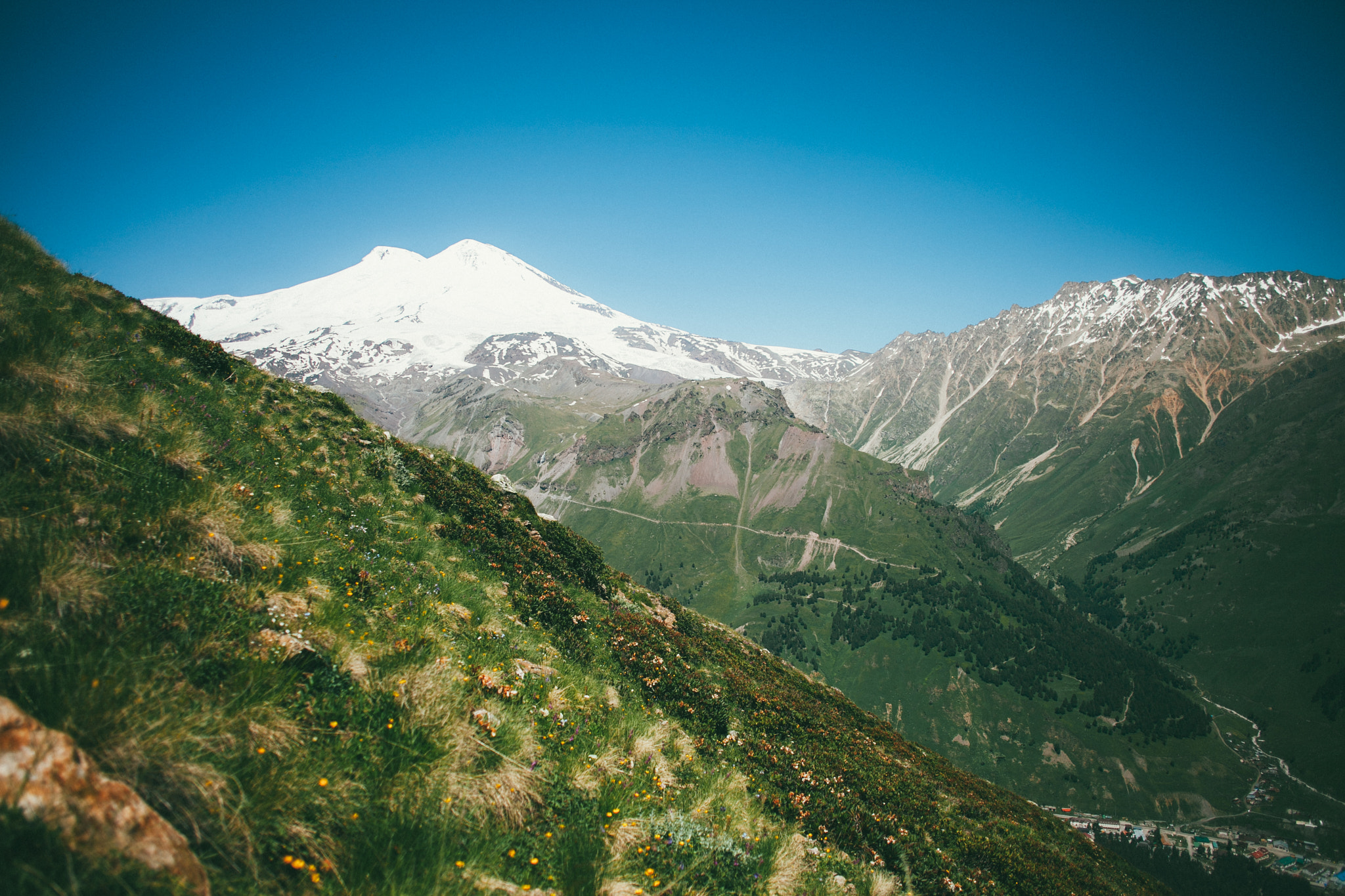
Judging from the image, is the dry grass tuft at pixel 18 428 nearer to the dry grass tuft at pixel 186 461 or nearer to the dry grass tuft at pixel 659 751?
the dry grass tuft at pixel 186 461

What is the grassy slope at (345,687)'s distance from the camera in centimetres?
462

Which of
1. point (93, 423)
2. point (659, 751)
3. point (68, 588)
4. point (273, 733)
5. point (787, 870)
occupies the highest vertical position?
point (93, 423)

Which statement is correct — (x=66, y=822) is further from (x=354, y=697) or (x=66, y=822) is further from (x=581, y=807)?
(x=581, y=807)

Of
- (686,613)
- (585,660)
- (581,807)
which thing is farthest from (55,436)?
(686,613)

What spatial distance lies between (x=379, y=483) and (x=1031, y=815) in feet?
112

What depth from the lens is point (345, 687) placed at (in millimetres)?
6547

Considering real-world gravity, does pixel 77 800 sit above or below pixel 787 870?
above

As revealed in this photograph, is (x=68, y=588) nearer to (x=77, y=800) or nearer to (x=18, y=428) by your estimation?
(x=77, y=800)

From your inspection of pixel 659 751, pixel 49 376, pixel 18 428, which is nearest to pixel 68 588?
pixel 18 428

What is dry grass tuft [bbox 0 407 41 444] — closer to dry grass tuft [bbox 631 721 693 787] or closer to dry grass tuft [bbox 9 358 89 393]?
dry grass tuft [bbox 9 358 89 393]

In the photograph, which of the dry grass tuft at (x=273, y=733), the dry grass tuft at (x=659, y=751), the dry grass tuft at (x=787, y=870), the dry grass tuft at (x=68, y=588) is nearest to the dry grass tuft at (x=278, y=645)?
the dry grass tuft at (x=273, y=733)

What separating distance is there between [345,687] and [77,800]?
3.20 metres

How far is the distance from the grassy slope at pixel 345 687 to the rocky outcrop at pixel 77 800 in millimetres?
370

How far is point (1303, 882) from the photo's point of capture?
187375 millimetres
